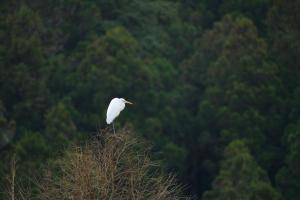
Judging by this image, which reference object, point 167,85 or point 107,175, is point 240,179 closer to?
point 167,85

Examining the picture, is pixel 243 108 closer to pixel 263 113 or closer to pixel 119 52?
pixel 263 113

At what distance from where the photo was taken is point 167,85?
2511cm

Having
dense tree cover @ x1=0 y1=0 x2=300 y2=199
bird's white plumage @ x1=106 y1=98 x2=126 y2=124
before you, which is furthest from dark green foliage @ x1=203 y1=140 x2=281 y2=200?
bird's white plumage @ x1=106 y1=98 x2=126 y2=124

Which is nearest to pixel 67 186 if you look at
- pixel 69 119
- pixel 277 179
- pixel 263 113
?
pixel 69 119

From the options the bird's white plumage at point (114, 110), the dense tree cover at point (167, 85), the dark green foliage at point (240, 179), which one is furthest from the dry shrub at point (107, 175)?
the dark green foliage at point (240, 179)

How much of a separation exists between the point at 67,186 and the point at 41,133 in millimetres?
12724

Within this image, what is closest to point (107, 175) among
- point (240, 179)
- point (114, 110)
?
point (114, 110)

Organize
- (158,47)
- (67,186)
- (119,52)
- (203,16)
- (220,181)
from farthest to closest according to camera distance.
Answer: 1. (203,16)
2. (158,47)
3. (119,52)
4. (220,181)
5. (67,186)

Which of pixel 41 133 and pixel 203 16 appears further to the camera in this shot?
pixel 203 16

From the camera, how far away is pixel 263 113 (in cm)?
2486

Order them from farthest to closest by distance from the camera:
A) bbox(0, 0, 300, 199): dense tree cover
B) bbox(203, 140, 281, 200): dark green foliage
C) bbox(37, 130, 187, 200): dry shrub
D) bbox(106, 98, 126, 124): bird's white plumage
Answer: bbox(0, 0, 300, 199): dense tree cover
bbox(203, 140, 281, 200): dark green foliage
bbox(106, 98, 126, 124): bird's white plumage
bbox(37, 130, 187, 200): dry shrub

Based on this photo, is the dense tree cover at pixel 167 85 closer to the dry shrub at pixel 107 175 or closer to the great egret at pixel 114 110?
the great egret at pixel 114 110

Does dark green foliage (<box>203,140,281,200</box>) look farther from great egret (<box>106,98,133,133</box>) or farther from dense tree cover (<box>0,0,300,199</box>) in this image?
great egret (<box>106,98,133,133</box>)

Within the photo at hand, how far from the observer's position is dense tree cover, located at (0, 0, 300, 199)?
22.3 metres
